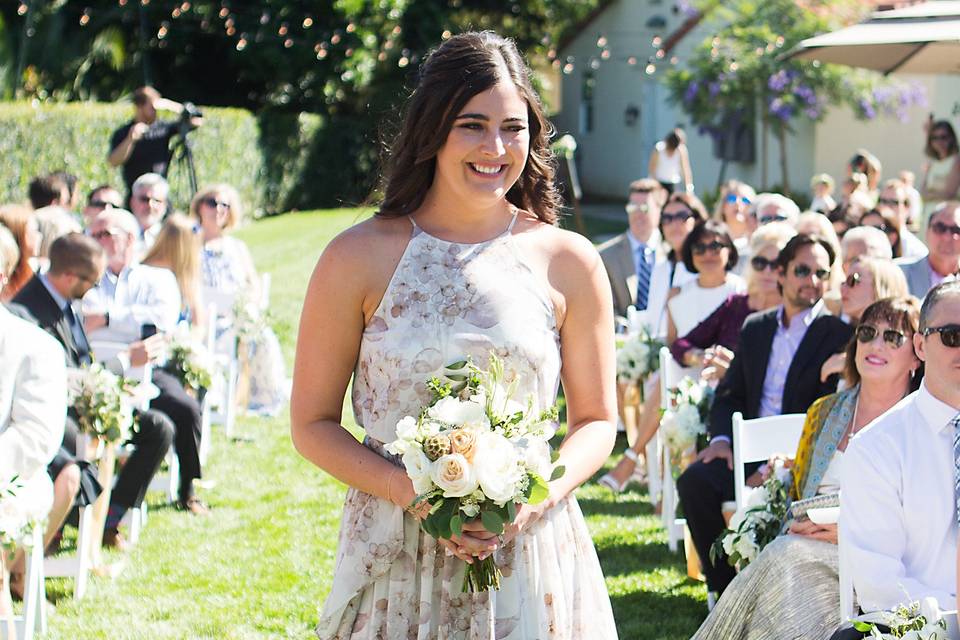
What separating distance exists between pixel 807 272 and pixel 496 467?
179 inches

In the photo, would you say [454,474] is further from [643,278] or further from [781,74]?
[781,74]

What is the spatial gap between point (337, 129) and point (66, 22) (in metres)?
6.48

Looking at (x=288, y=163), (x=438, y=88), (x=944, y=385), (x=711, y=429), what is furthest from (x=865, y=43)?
(x=288, y=163)

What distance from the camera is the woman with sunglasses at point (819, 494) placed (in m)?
4.66

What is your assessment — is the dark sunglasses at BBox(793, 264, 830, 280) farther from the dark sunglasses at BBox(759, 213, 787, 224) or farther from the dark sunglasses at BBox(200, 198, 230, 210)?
the dark sunglasses at BBox(200, 198, 230, 210)

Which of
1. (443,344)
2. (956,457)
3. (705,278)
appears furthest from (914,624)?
(705,278)

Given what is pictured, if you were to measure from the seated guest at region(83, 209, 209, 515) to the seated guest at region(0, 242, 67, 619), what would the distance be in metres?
2.93

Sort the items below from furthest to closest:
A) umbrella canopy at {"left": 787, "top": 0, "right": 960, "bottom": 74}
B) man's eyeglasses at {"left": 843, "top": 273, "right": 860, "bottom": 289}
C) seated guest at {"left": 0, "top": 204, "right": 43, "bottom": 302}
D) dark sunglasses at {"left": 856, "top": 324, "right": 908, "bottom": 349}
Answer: umbrella canopy at {"left": 787, "top": 0, "right": 960, "bottom": 74} < seated guest at {"left": 0, "top": 204, "right": 43, "bottom": 302} < man's eyeglasses at {"left": 843, "top": 273, "right": 860, "bottom": 289} < dark sunglasses at {"left": 856, "top": 324, "right": 908, "bottom": 349}

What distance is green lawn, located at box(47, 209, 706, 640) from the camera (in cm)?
656

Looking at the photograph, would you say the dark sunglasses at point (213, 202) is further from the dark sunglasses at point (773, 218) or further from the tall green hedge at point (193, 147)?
the tall green hedge at point (193, 147)

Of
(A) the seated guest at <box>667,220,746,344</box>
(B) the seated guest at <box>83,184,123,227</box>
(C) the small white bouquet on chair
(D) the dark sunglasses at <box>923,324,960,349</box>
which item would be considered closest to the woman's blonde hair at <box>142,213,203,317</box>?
(B) the seated guest at <box>83,184,123,227</box>

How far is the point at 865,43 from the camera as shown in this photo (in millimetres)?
9094

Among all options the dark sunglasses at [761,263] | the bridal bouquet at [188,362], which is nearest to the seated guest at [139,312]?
the bridal bouquet at [188,362]

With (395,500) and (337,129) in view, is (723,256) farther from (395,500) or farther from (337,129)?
(337,129)
